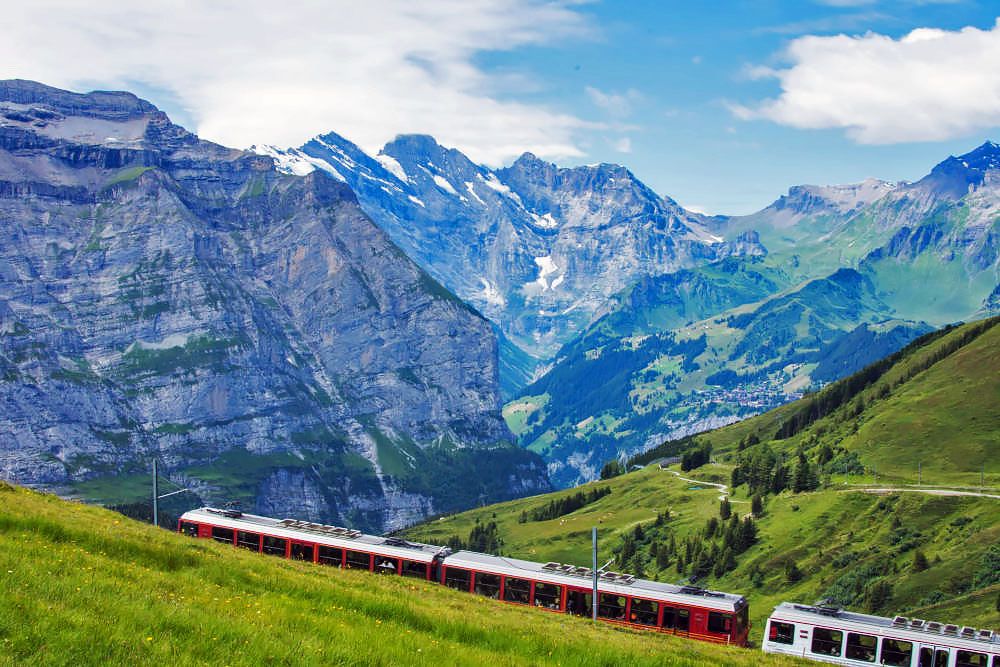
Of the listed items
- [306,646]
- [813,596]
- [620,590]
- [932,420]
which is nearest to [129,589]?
[306,646]

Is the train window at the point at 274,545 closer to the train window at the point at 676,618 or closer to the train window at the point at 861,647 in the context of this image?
the train window at the point at 676,618

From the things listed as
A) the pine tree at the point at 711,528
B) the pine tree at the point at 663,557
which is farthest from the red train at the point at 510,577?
the pine tree at the point at 711,528

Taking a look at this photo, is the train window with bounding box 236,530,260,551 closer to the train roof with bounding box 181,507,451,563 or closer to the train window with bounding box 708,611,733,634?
the train roof with bounding box 181,507,451,563

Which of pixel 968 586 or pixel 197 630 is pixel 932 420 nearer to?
pixel 968 586

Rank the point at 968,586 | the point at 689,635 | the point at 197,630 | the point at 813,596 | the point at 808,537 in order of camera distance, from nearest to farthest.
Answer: the point at 197,630 → the point at 689,635 → the point at 968,586 → the point at 813,596 → the point at 808,537

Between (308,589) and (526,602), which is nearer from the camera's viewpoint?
(308,589)

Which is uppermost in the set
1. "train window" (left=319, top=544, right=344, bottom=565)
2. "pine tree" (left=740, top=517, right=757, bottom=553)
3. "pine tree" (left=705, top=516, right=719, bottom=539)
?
"train window" (left=319, top=544, right=344, bottom=565)

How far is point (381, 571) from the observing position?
72.8 m

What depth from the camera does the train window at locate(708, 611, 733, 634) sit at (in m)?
63.9

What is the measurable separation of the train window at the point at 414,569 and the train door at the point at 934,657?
3725 centimetres

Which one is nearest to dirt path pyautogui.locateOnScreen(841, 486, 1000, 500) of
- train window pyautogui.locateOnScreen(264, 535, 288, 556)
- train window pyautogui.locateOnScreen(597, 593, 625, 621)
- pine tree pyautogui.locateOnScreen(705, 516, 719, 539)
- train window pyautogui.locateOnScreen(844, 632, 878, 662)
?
pine tree pyautogui.locateOnScreen(705, 516, 719, 539)

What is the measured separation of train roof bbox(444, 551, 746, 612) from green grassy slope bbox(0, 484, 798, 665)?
90.6 ft

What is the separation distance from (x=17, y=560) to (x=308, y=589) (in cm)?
1059

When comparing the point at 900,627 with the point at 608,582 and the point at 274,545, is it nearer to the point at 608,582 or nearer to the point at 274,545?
the point at 608,582
